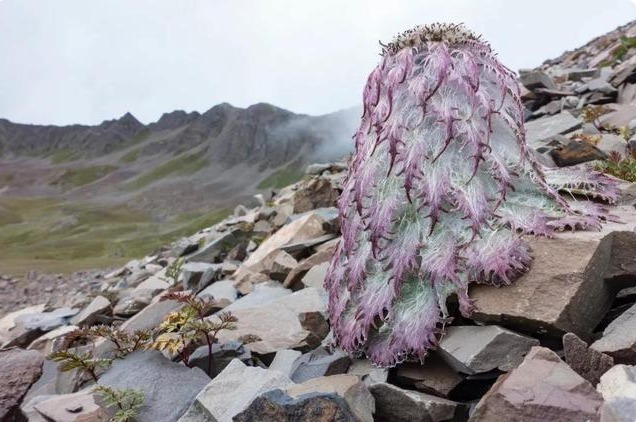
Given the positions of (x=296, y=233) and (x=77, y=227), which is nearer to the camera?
(x=296, y=233)

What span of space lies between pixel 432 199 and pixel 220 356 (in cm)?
247

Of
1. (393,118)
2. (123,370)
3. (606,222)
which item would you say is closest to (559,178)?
(606,222)

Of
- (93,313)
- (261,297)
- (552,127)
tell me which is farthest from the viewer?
(552,127)

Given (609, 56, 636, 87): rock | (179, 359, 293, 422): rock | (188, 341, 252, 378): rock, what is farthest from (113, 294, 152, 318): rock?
(609, 56, 636, 87): rock

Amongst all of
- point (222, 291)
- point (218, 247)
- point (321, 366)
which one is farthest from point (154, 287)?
point (321, 366)

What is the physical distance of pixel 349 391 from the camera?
13.2 feet

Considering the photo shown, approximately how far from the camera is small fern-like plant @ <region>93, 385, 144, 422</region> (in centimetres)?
451

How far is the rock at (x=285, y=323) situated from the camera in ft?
19.1

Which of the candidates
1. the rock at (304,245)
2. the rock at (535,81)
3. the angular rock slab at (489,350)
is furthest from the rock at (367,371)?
the rock at (535,81)

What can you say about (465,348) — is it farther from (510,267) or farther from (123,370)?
(123,370)

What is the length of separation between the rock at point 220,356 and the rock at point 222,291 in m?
2.16

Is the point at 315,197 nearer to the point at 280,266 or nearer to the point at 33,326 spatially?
the point at 280,266

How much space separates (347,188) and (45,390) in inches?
179

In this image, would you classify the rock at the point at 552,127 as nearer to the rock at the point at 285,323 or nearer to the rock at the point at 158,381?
the rock at the point at 285,323
